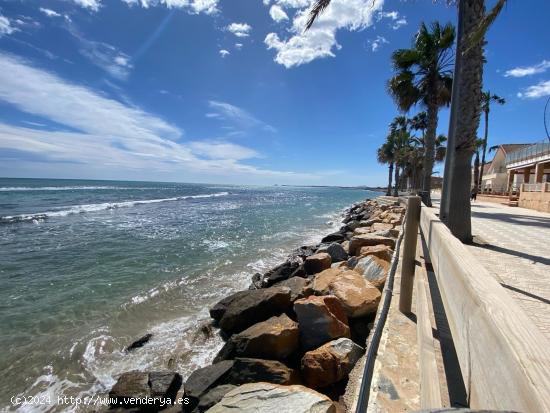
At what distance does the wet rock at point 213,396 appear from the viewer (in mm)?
3570

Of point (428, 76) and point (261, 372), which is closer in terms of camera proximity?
point (261, 372)

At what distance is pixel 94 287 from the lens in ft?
27.6

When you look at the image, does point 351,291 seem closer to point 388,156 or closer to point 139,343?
point 139,343

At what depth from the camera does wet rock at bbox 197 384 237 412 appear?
357 cm

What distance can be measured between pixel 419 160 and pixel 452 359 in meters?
42.4

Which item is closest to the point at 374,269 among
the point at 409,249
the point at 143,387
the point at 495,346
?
the point at 409,249

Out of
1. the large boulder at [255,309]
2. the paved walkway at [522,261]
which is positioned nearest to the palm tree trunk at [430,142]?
the paved walkway at [522,261]

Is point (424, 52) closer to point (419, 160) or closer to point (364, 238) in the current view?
point (364, 238)

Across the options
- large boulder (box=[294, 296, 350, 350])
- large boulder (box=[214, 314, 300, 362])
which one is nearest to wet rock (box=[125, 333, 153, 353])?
large boulder (box=[214, 314, 300, 362])

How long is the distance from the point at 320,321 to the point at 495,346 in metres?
4.07

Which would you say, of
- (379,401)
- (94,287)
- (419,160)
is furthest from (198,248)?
(419,160)

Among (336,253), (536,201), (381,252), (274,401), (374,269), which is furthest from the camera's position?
(536,201)

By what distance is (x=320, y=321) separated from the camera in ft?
14.8

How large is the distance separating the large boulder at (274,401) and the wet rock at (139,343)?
3.07 meters
